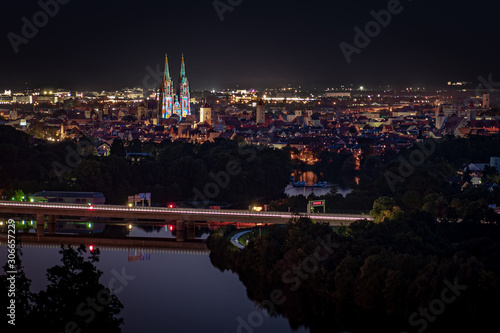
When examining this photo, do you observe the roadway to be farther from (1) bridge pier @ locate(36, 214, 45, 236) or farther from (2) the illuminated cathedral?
(2) the illuminated cathedral

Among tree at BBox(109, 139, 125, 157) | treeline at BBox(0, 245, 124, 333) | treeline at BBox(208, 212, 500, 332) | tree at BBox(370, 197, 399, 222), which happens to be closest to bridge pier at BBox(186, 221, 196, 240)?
treeline at BBox(208, 212, 500, 332)

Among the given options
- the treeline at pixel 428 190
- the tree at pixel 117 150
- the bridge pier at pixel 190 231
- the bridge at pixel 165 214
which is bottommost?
the bridge pier at pixel 190 231

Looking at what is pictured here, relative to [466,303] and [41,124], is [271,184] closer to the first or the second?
[466,303]

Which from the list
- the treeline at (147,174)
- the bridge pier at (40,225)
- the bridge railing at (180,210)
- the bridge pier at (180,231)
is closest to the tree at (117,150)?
the treeline at (147,174)

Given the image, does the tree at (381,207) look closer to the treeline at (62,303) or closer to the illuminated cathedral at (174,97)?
the treeline at (62,303)

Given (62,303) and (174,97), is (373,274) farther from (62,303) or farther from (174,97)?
(174,97)

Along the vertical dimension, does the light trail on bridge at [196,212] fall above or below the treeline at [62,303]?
above
